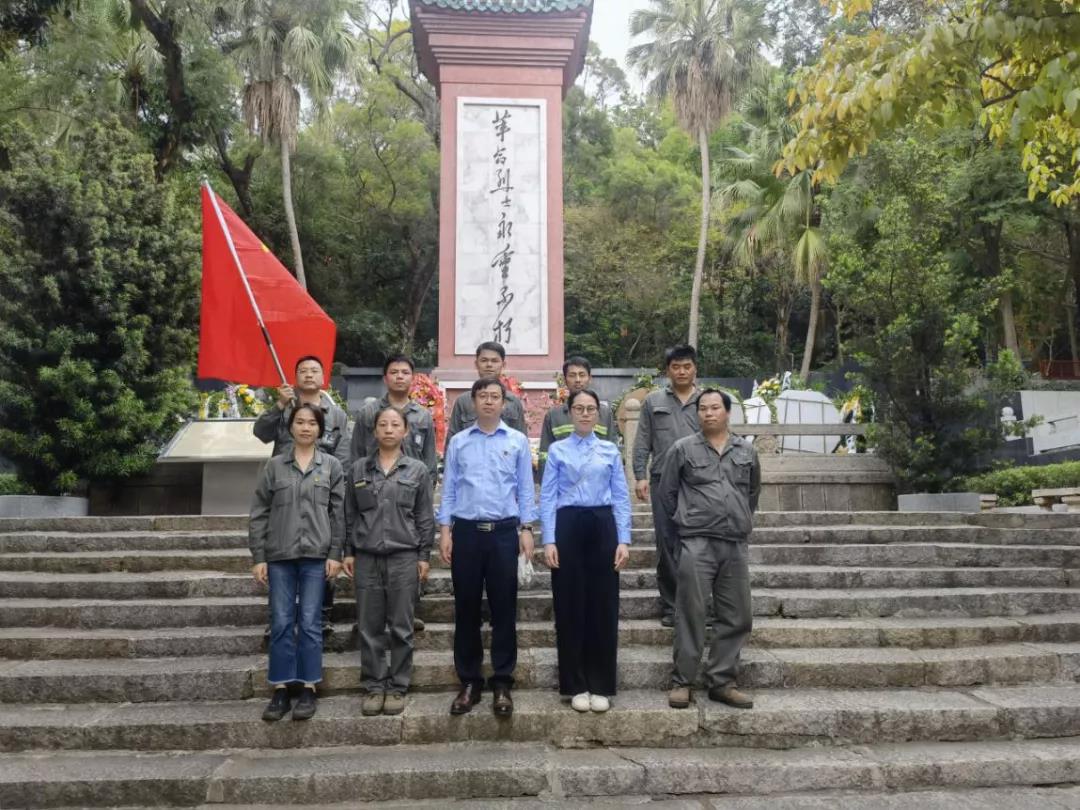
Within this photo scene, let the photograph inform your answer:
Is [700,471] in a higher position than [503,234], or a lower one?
lower

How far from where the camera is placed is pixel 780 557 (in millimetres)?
6023

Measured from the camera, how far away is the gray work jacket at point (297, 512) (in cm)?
398

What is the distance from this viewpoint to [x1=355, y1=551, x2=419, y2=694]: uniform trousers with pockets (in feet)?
13.3

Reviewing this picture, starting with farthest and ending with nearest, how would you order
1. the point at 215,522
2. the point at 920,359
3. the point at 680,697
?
the point at 920,359, the point at 215,522, the point at 680,697

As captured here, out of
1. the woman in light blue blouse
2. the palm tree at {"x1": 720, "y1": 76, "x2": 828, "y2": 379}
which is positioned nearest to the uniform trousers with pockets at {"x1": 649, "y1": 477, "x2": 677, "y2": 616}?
the woman in light blue blouse

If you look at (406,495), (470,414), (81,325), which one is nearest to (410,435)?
(470,414)

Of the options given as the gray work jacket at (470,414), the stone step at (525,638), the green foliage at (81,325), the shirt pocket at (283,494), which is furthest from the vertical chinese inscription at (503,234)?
the shirt pocket at (283,494)

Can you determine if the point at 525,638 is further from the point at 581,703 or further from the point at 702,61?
the point at 702,61

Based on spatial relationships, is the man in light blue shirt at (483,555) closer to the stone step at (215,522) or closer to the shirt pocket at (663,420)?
the shirt pocket at (663,420)

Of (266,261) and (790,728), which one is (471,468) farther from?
(266,261)

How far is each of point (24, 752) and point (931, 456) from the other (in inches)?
308

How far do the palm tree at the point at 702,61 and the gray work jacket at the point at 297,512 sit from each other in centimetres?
1564

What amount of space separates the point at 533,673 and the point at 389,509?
3.66 feet

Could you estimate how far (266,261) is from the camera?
216 inches
